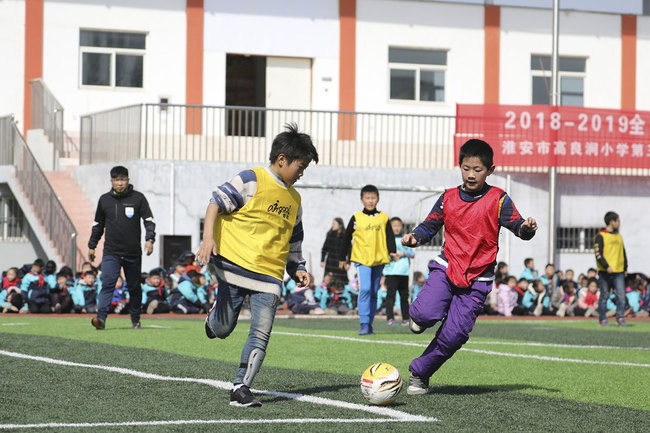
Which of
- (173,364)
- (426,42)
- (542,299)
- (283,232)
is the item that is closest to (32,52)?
(426,42)

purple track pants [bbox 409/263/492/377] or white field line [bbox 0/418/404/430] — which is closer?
white field line [bbox 0/418/404/430]

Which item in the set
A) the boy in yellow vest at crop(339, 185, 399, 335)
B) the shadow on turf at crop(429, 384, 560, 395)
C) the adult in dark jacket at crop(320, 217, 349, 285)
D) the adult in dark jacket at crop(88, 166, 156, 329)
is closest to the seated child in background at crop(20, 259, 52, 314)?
the adult in dark jacket at crop(320, 217, 349, 285)

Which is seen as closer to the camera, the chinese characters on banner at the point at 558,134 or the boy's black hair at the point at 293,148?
the boy's black hair at the point at 293,148

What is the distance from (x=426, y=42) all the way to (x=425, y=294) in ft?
78.4

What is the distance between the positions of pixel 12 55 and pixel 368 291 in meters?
16.5

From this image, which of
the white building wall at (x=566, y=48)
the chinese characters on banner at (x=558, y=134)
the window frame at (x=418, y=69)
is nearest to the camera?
the chinese characters on banner at (x=558, y=134)

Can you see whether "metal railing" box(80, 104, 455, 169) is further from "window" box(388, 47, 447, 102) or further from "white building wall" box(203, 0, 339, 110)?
"window" box(388, 47, 447, 102)

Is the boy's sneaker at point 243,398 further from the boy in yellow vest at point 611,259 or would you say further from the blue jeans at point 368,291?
the boy in yellow vest at point 611,259

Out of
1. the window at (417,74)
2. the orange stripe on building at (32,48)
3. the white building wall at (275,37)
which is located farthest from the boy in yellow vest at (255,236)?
the window at (417,74)

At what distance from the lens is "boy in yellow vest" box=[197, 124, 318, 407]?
6.75 meters

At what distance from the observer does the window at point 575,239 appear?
1084 inches

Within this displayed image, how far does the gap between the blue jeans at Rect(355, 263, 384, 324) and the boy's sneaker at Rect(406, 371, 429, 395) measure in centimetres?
618

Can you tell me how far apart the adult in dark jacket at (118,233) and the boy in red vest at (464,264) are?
21.2ft

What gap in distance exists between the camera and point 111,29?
27.9m
